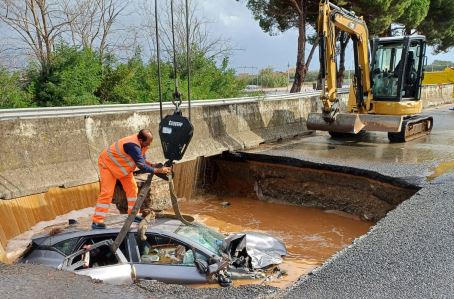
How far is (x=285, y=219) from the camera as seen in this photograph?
10055 millimetres

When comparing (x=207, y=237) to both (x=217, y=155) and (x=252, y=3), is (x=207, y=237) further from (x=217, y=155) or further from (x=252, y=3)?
(x=252, y=3)

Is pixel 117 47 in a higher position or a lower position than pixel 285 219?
higher

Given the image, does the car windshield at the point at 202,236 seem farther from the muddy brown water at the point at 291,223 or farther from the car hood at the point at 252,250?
the muddy brown water at the point at 291,223

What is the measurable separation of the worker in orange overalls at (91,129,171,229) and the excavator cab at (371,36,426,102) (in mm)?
9471

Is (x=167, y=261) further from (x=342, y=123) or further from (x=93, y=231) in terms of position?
(x=342, y=123)

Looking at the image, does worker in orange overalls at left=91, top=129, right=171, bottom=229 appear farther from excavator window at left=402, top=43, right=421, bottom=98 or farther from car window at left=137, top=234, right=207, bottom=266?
excavator window at left=402, top=43, right=421, bottom=98

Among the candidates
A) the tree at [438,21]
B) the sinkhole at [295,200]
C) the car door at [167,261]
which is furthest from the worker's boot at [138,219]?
the tree at [438,21]

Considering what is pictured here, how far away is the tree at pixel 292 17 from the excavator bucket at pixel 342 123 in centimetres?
981

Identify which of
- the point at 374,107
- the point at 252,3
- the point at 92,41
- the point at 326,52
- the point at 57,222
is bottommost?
the point at 57,222

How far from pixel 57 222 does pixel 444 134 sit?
12.8 metres

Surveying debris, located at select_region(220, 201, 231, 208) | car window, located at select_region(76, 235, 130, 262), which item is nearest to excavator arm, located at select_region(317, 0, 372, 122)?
debris, located at select_region(220, 201, 231, 208)

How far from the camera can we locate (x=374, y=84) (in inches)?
559

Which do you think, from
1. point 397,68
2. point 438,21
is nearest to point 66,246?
point 397,68

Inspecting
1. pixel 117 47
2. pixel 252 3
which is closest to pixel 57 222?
pixel 117 47
